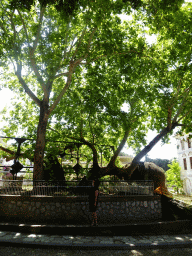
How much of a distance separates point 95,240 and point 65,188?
290cm

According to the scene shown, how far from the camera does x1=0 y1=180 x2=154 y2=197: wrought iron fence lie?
8742 mm

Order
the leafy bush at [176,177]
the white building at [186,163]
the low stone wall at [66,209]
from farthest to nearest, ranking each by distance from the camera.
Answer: the leafy bush at [176,177]
the white building at [186,163]
the low stone wall at [66,209]

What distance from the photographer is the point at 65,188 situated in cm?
891

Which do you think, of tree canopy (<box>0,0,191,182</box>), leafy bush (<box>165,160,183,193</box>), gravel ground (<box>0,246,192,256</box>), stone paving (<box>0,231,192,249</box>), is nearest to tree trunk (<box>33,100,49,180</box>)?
tree canopy (<box>0,0,191,182</box>)

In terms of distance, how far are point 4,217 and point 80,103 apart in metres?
8.51

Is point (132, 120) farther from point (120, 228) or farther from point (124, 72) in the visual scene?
point (120, 228)

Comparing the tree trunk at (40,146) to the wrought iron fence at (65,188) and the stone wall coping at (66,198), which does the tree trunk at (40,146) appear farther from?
the stone wall coping at (66,198)

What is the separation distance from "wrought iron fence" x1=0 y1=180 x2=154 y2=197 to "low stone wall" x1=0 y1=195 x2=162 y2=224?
340 mm

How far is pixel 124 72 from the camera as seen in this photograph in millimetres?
11422

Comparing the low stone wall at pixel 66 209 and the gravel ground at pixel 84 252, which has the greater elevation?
the low stone wall at pixel 66 209

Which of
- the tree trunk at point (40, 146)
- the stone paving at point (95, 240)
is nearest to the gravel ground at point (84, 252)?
the stone paving at point (95, 240)

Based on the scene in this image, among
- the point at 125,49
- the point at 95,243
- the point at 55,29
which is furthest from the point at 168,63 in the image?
the point at 95,243

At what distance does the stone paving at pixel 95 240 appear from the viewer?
616 centimetres

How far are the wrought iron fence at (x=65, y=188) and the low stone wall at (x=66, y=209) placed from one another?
1.11ft
